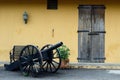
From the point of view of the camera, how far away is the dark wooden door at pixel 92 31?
603 inches

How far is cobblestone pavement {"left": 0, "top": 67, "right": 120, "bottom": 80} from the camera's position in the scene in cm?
1300

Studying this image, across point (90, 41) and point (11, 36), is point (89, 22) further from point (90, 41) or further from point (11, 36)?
point (11, 36)

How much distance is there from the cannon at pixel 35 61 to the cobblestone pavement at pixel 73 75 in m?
0.23

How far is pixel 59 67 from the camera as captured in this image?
1398cm

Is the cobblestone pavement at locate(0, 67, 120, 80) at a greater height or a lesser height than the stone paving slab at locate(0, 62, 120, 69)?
lesser

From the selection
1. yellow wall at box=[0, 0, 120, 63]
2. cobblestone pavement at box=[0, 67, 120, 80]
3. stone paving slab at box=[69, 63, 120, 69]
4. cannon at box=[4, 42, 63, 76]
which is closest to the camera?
cobblestone pavement at box=[0, 67, 120, 80]

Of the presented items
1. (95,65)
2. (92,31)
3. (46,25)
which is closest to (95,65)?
(95,65)

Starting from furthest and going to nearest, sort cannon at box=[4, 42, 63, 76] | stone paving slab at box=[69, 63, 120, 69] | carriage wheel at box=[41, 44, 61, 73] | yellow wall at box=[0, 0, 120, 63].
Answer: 1. yellow wall at box=[0, 0, 120, 63]
2. stone paving slab at box=[69, 63, 120, 69]
3. carriage wheel at box=[41, 44, 61, 73]
4. cannon at box=[4, 42, 63, 76]

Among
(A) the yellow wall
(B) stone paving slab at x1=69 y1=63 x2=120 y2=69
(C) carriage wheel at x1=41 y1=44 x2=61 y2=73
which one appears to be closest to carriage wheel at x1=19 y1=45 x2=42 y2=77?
(C) carriage wheel at x1=41 y1=44 x2=61 y2=73

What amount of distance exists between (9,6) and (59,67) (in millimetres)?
3299

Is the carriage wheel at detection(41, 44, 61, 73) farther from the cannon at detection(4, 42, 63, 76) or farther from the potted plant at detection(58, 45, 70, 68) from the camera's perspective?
the potted plant at detection(58, 45, 70, 68)

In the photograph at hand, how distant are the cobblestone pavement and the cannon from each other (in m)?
0.23

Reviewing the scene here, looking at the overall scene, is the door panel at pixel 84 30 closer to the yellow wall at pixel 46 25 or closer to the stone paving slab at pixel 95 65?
the yellow wall at pixel 46 25

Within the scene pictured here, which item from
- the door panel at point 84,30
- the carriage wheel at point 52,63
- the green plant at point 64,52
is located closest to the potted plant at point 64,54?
the green plant at point 64,52
